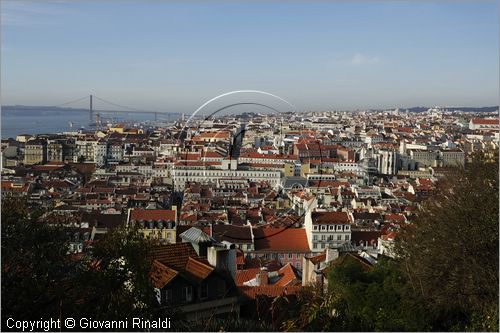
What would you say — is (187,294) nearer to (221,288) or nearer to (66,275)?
(221,288)

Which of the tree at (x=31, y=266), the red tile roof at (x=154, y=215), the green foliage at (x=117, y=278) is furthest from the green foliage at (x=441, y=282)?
the red tile roof at (x=154, y=215)

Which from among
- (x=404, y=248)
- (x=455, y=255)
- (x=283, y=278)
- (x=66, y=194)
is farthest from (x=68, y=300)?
(x=66, y=194)

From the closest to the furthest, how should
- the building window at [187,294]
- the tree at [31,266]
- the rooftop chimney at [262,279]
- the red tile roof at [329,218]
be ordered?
1. the tree at [31,266]
2. the building window at [187,294]
3. the rooftop chimney at [262,279]
4. the red tile roof at [329,218]

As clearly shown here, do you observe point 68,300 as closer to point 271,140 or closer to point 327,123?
point 271,140

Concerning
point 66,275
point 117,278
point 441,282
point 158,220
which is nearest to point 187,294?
point 117,278

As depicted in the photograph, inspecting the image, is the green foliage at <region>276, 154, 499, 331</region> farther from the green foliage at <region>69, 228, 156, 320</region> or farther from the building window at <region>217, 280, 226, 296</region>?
the green foliage at <region>69, 228, 156, 320</region>

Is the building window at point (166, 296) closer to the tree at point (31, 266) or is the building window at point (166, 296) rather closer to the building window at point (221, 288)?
the building window at point (221, 288)

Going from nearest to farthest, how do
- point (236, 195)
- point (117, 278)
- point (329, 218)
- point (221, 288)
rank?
point (117, 278) < point (221, 288) < point (329, 218) < point (236, 195)
